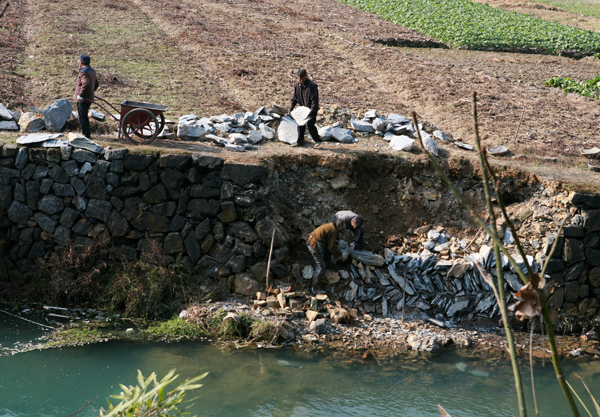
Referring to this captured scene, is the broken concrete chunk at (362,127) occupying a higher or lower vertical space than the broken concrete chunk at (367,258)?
higher

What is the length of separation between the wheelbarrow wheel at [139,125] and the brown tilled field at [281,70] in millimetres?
282

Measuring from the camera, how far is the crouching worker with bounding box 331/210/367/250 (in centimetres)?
834

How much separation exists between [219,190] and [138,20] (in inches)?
513

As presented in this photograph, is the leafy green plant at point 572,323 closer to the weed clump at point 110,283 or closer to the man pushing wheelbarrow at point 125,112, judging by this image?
the weed clump at point 110,283

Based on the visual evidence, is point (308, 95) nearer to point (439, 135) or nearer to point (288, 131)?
point (288, 131)

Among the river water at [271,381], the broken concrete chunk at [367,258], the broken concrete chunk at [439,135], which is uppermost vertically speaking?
the broken concrete chunk at [439,135]

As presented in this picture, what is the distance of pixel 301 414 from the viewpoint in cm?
628

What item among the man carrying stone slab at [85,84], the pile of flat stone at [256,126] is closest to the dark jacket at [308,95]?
the pile of flat stone at [256,126]

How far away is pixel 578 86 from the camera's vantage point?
50.3ft

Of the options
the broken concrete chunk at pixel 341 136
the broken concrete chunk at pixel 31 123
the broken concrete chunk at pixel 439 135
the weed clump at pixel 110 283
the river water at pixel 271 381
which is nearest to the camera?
the river water at pixel 271 381

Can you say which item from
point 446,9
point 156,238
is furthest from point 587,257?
point 446,9

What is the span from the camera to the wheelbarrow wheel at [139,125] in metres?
8.81

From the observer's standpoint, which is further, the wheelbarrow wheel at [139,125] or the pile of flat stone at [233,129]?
the pile of flat stone at [233,129]

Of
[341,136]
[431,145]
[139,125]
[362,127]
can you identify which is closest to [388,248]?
[431,145]
